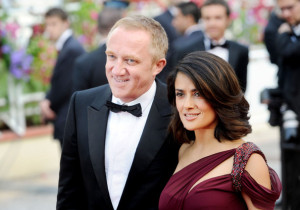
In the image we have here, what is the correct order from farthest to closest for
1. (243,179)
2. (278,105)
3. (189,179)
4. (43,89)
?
(43,89), (278,105), (189,179), (243,179)

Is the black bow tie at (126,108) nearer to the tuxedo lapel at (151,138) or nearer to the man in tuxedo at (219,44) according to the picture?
the tuxedo lapel at (151,138)

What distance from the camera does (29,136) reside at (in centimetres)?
1000

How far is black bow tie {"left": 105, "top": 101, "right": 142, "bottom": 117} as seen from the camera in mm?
3123

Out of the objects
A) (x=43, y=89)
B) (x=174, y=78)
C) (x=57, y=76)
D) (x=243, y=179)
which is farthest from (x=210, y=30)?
(x=43, y=89)

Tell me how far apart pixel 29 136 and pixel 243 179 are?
758cm

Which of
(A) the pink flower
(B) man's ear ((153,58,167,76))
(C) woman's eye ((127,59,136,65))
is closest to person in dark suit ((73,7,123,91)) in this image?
(B) man's ear ((153,58,167,76))

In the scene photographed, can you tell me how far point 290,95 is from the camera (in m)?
5.79

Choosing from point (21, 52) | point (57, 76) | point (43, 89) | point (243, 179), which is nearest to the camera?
point (243, 179)

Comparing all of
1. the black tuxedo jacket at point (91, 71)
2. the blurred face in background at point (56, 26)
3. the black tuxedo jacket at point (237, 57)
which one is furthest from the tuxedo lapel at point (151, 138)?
the blurred face in background at point (56, 26)

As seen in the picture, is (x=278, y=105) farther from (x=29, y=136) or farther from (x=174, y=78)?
(x=29, y=136)

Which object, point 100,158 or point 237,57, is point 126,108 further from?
point 237,57

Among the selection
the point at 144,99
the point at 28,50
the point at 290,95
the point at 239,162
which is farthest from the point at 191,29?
the point at 239,162

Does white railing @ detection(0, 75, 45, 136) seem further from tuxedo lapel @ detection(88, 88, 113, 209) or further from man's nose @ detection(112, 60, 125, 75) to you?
man's nose @ detection(112, 60, 125, 75)

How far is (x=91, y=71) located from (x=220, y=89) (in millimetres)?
2884
